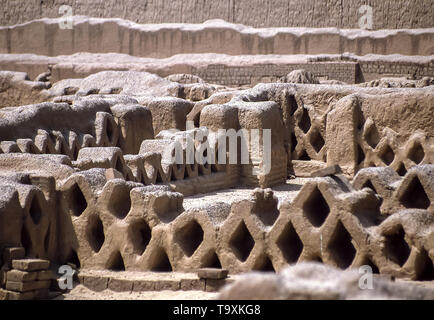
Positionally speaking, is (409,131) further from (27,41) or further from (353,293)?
(27,41)

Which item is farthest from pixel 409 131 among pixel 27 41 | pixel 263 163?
pixel 27 41

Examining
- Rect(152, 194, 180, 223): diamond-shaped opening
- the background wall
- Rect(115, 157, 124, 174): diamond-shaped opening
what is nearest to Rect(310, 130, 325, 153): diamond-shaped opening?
Rect(115, 157, 124, 174): diamond-shaped opening

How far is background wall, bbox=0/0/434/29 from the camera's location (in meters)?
20.8

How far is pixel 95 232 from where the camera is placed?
19.8 feet

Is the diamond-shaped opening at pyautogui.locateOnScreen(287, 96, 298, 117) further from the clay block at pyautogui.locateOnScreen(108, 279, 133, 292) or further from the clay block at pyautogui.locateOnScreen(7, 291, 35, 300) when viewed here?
the clay block at pyautogui.locateOnScreen(7, 291, 35, 300)

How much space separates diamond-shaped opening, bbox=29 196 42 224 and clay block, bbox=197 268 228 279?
4.71 ft

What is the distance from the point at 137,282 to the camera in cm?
538

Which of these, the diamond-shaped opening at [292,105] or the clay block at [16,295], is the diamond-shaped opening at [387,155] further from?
the clay block at [16,295]

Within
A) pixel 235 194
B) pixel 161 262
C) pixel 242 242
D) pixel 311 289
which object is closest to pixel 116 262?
pixel 161 262

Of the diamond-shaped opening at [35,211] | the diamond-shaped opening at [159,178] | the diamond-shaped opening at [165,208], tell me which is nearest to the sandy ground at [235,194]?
the diamond-shaped opening at [159,178]

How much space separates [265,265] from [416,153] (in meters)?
4.78

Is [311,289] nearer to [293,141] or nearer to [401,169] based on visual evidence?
[401,169]
